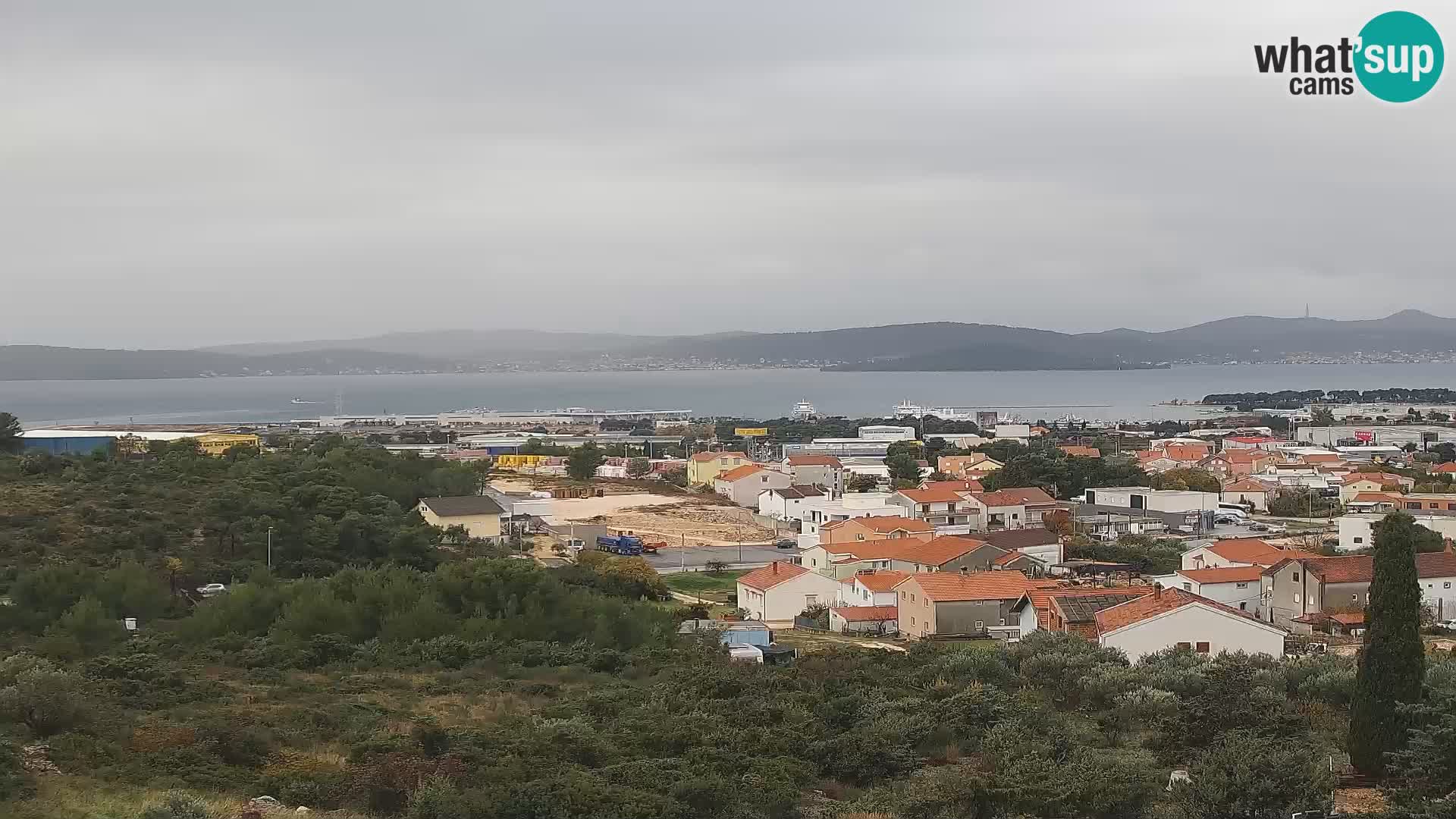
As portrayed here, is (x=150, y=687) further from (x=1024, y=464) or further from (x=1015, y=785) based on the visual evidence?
(x=1024, y=464)

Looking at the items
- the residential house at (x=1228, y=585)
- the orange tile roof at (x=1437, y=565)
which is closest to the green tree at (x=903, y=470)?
the residential house at (x=1228, y=585)

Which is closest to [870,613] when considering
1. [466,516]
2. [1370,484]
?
[466,516]

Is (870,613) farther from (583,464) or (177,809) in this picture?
(583,464)

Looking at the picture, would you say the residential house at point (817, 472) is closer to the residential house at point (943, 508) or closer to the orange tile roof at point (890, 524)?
the residential house at point (943, 508)

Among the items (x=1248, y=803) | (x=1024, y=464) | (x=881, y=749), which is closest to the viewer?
(x=1248, y=803)

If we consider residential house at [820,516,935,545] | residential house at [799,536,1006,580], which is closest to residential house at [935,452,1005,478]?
residential house at [820,516,935,545]

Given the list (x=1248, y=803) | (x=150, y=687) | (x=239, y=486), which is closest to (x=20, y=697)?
(x=150, y=687)
